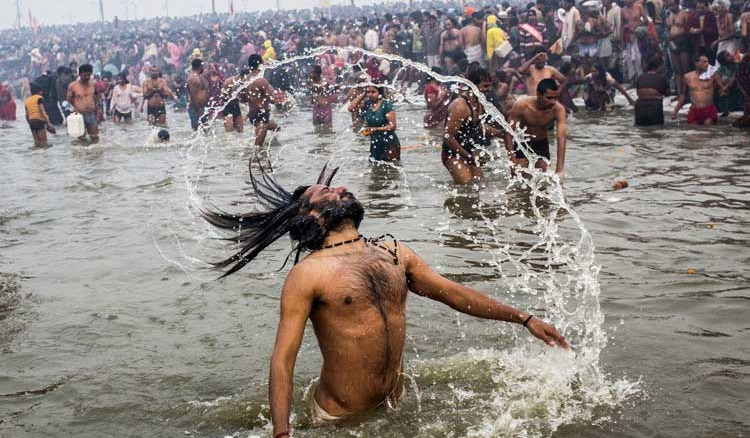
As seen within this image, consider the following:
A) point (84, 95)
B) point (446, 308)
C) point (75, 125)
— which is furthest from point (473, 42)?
point (446, 308)

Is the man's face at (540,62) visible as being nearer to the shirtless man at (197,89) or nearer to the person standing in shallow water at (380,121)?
the person standing in shallow water at (380,121)

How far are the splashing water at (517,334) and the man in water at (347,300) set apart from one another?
223 mm

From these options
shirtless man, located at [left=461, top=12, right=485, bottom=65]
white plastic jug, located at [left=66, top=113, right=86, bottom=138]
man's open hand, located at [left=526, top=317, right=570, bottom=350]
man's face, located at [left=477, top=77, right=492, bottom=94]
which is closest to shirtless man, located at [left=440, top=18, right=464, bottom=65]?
shirtless man, located at [left=461, top=12, right=485, bottom=65]

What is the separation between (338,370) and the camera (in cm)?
366

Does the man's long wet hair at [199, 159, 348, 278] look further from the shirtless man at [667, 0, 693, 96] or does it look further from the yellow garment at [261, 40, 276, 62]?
the yellow garment at [261, 40, 276, 62]

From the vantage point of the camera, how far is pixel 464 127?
928 cm

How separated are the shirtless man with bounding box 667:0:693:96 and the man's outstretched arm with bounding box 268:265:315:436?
13992 mm

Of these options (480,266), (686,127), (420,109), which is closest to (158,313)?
(480,266)

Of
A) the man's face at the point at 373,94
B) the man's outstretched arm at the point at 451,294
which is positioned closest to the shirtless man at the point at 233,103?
the man's face at the point at 373,94

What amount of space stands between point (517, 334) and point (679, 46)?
39.7 ft

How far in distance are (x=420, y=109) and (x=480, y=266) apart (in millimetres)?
13742

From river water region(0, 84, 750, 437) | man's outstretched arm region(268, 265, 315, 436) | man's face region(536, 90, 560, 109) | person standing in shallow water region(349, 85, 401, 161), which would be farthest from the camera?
person standing in shallow water region(349, 85, 401, 161)

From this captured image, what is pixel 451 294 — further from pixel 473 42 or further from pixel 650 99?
pixel 473 42

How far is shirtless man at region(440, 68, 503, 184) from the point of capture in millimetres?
9219
